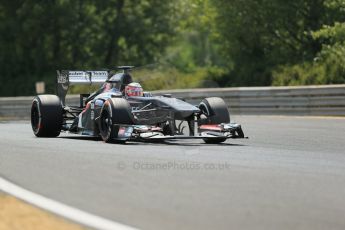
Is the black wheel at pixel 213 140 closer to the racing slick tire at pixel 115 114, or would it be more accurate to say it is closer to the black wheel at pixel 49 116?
the racing slick tire at pixel 115 114

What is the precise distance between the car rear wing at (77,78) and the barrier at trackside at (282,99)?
710cm

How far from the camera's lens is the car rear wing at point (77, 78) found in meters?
15.4

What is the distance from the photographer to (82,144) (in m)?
12.5

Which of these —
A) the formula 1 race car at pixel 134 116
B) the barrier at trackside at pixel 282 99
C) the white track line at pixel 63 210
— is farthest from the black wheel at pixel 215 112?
the barrier at trackside at pixel 282 99

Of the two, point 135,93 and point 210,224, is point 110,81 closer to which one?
point 135,93

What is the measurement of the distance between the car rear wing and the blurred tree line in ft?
34.2

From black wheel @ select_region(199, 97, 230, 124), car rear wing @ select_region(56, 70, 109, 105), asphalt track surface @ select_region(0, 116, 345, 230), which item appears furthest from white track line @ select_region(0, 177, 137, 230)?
car rear wing @ select_region(56, 70, 109, 105)

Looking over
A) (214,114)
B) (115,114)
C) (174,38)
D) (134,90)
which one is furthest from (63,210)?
(174,38)

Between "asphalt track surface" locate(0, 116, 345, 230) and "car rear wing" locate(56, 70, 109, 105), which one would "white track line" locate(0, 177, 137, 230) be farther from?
"car rear wing" locate(56, 70, 109, 105)

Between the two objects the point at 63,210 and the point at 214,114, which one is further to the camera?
the point at 214,114

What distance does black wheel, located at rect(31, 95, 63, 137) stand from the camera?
14.6 m

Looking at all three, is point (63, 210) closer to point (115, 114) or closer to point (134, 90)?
point (115, 114)

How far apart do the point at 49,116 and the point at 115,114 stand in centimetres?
250

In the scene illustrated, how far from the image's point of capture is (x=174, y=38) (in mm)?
48500
